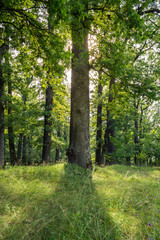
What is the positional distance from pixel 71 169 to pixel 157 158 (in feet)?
21.4

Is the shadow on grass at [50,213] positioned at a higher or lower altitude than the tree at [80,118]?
lower

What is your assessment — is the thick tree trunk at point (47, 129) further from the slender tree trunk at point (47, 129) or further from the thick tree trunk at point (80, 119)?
the thick tree trunk at point (80, 119)

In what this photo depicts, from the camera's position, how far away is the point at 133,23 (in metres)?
3.88

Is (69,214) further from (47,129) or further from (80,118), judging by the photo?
(47,129)

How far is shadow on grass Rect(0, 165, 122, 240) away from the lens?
6.37 ft

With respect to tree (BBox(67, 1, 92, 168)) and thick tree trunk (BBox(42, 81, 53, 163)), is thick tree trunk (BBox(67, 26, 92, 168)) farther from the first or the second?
thick tree trunk (BBox(42, 81, 53, 163))

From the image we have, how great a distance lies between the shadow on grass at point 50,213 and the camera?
6.37 feet

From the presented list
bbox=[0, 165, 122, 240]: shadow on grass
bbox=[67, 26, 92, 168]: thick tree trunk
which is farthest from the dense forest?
bbox=[0, 165, 122, 240]: shadow on grass

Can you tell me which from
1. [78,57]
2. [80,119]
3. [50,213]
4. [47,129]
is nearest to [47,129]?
[47,129]

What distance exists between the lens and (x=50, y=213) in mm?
2441

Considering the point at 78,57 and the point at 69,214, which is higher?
the point at 78,57

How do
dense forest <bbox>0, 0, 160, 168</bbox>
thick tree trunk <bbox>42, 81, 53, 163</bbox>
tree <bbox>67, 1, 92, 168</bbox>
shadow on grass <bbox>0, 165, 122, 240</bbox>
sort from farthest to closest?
thick tree trunk <bbox>42, 81, 53, 163</bbox>, tree <bbox>67, 1, 92, 168</bbox>, dense forest <bbox>0, 0, 160, 168</bbox>, shadow on grass <bbox>0, 165, 122, 240</bbox>

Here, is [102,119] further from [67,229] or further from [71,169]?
[67,229]

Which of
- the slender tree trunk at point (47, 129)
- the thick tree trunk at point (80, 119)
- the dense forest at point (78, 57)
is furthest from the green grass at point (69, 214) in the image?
the slender tree trunk at point (47, 129)
